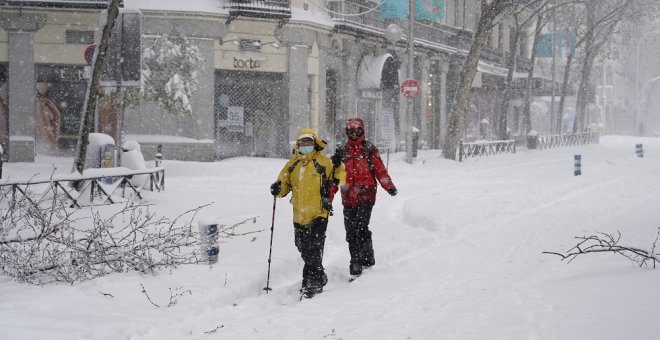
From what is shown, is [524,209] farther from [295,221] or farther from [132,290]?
[132,290]

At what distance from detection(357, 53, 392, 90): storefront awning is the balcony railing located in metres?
5.92

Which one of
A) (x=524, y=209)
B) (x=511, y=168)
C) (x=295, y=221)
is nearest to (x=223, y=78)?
(x=511, y=168)

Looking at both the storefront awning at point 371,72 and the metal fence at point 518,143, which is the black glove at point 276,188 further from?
the storefront awning at point 371,72

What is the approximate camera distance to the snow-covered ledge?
24.9 meters

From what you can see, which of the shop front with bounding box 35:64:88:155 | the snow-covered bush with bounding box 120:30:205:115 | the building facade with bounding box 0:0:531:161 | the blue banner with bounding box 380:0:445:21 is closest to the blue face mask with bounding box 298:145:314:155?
the snow-covered bush with bounding box 120:30:205:115

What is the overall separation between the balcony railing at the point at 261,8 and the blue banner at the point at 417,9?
4566 millimetres

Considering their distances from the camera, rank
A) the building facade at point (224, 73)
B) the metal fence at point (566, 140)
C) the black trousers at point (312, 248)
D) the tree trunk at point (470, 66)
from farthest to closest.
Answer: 1. the metal fence at point (566, 140)
2. the tree trunk at point (470, 66)
3. the building facade at point (224, 73)
4. the black trousers at point (312, 248)

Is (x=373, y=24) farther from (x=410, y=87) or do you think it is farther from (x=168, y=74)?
(x=168, y=74)

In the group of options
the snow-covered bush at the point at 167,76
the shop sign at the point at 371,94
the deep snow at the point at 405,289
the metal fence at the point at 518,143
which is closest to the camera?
the deep snow at the point at 405,289

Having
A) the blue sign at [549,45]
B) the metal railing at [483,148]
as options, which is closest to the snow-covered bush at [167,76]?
the metal railing at [483,148]

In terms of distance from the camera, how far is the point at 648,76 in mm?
98438

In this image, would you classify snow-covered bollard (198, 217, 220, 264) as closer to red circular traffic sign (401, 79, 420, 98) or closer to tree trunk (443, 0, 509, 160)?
red circular traffic sign (401, 79, 420, 98)

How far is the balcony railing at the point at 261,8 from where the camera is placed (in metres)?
25.2

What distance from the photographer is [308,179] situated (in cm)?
765
